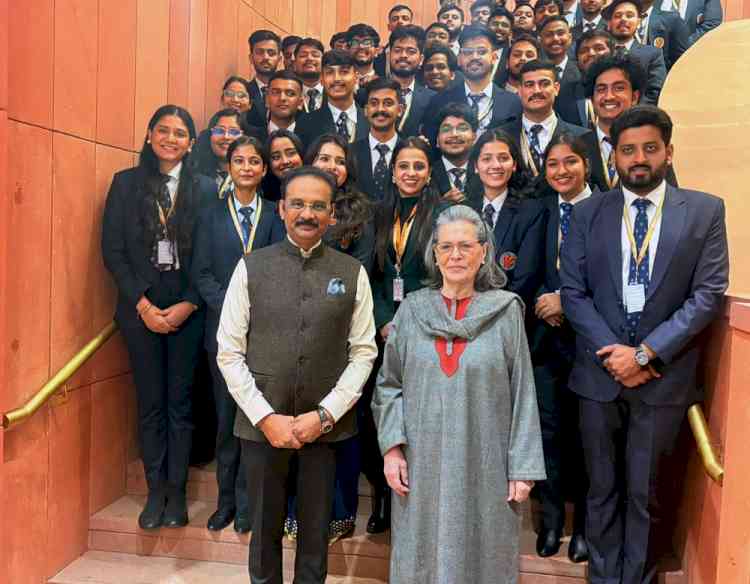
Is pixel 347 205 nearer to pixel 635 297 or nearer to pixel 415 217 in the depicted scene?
pixel 415 217

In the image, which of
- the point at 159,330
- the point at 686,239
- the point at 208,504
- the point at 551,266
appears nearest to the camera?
the point at 686,239

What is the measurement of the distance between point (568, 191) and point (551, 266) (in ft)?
1.05

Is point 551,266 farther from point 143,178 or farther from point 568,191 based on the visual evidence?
point 143,178

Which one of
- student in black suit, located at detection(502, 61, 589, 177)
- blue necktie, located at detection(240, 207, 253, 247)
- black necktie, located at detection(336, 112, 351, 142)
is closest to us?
blue necktie, located at detection(240, 207, 253, 247)

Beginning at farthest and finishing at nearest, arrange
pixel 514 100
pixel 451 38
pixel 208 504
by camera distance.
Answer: pixel 451 38, pixel 514 100, pixel 208 504

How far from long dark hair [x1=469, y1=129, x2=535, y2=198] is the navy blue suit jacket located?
1.86 ft

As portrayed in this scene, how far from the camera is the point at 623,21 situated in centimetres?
453

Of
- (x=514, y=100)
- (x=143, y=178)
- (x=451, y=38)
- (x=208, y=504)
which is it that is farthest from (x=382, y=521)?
(x=451, y=38)

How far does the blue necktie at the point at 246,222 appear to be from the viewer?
10.00 ft

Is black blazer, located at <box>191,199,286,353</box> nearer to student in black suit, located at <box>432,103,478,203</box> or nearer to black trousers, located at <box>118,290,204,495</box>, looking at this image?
black trousers, located at <box>118,290,204,495</box>

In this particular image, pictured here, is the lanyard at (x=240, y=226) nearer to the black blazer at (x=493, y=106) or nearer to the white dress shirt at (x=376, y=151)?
the white dress shirt at (x=376, y=151)

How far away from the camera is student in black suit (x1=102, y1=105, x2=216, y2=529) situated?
10.3ft

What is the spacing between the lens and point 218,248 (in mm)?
3047

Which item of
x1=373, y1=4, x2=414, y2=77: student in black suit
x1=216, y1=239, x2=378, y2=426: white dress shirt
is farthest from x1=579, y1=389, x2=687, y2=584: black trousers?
x1=373, y1=4, x2=414, y2=77: student in black suit
